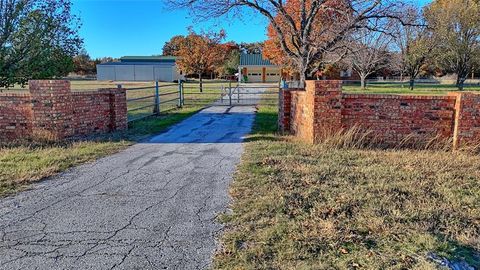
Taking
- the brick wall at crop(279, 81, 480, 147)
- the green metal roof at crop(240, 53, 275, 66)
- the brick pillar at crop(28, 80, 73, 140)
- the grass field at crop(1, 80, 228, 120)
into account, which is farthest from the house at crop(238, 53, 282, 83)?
the brick wall at crop(279, 81, 480, 147)

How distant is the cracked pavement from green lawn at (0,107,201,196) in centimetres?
32

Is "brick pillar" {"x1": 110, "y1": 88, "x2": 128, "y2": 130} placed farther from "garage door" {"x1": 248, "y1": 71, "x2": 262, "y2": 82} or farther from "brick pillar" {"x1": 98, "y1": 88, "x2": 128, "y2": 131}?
"garage door" {"x1": 248, "y1": 71, "x2": 262, "y2": 82}

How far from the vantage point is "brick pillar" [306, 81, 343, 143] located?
7.75 meters

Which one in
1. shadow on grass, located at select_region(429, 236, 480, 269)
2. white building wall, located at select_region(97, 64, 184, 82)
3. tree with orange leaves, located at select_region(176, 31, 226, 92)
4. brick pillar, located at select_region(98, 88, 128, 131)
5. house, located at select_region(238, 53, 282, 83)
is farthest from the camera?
white building wall, located at select_region(97, 64, 184, 82)

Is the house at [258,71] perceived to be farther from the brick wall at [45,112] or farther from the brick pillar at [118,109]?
the brick wall at [45,112]

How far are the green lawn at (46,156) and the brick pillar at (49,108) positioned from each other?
0.37m

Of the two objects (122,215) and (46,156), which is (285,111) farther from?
(122,215)

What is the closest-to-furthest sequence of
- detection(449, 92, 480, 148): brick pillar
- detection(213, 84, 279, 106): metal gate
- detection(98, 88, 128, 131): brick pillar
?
detection(449, 92, 480, 148): brick pillar < detection(98, 88, 128, 131): brick pillar < detection(213, 84, 279, 106): metal gate

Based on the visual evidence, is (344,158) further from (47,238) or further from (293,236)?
(47,238)

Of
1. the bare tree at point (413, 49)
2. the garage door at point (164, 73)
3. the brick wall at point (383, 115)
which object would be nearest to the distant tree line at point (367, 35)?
the bare tree at point (413, 49)

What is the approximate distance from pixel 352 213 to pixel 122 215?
2.58m

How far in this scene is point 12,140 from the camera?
27.6 ft

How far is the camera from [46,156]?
22.3 feet

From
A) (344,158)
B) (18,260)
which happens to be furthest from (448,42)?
(18,260)
